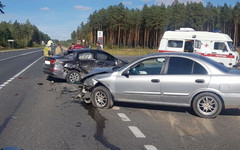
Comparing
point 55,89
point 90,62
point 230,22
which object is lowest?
point 55,89

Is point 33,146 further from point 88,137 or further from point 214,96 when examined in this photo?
point 214,96

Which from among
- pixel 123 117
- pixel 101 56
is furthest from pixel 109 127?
pixel 101 56

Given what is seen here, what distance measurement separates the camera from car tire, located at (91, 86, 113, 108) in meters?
7.61

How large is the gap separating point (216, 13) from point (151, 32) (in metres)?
17.9

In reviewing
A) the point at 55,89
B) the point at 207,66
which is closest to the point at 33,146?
the point at 207,66

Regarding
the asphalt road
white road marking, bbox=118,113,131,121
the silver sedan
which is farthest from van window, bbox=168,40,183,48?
white road marking, bbox=118,113,131,121

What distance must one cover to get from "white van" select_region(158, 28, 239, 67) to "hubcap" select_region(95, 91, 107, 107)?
10.5m

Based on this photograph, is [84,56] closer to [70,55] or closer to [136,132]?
[70,55]

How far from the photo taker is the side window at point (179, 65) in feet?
22.9

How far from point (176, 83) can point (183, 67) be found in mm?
448

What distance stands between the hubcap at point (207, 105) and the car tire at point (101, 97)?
2259 mm

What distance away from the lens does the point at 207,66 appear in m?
6.88

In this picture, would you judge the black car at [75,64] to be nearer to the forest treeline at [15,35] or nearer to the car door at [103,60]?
the car door at [103,60]

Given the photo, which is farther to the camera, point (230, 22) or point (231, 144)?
point (230, 22)
